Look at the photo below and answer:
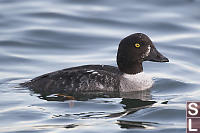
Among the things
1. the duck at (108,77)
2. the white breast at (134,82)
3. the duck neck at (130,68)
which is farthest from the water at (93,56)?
the duck neck at (130,68)

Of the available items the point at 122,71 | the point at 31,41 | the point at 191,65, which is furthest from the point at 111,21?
the point at 122,71

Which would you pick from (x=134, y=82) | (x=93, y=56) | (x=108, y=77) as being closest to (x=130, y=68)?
(x=134, y=82)

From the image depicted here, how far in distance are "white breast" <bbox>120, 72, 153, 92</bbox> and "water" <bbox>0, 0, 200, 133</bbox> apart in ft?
0.86

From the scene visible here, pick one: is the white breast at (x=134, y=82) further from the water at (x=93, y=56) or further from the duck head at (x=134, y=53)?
the water at (x=93, y=56)

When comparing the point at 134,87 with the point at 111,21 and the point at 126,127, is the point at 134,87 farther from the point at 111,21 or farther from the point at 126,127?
the point at 111,21

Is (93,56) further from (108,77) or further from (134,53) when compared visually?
(108,77)

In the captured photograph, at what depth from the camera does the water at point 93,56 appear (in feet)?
41.7

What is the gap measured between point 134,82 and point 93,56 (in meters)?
3.48

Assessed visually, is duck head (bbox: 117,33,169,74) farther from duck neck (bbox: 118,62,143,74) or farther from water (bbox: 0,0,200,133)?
water (bbox: 0,0,200,133)

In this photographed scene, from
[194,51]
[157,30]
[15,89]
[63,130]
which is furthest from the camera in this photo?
[157,30]

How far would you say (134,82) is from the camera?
15156 mm

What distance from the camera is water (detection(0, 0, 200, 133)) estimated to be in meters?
12.7

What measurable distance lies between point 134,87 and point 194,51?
14.1 feet

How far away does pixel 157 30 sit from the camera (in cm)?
2136
